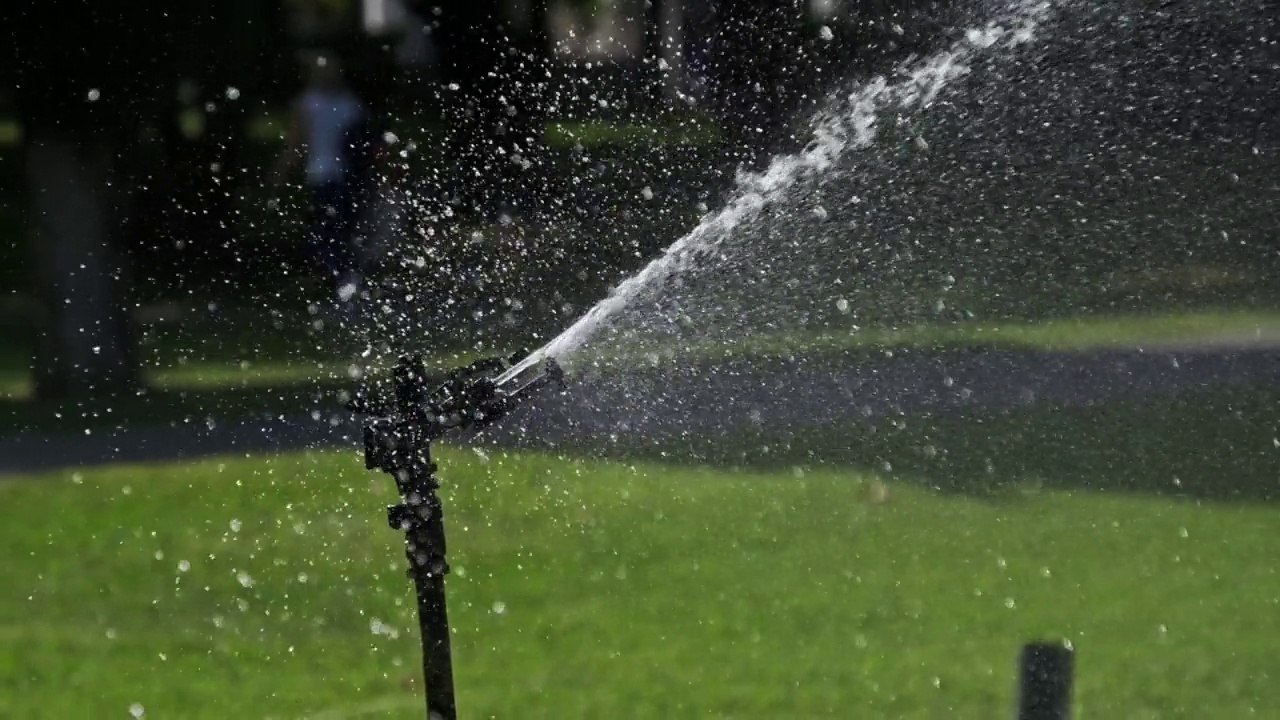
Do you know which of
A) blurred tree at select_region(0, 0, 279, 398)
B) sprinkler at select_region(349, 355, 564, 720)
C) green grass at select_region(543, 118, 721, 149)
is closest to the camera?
sprinkler at select_region(349, 355, 564, 720)

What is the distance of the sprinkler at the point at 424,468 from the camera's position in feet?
7.21

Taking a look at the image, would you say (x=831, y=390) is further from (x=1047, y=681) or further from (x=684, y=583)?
(x=1047, y=681)

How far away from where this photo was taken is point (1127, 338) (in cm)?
446

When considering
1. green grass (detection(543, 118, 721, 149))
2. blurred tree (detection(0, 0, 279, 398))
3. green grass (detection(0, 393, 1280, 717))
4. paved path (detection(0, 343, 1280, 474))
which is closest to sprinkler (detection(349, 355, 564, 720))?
green grass (detection(0, 393, 1280, 717))

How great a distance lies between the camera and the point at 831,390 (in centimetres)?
427

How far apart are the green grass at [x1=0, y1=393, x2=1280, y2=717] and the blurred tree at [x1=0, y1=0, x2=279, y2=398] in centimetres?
118

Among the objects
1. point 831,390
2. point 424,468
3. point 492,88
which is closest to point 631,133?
point 492,88

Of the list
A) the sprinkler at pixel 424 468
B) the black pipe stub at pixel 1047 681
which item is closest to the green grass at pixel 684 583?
the black pipe stub at pixel 1047 681

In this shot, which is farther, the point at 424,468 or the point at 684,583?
the point at 684,583

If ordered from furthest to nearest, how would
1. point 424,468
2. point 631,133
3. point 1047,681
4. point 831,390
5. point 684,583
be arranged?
1. point 631,133
2. point 831,390
3. point 684,583
4. point 1047,681
5. point 424,468

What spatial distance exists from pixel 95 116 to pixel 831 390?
11.4ft

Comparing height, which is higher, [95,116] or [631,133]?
[95,116]

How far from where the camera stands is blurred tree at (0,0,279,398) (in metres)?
5.38

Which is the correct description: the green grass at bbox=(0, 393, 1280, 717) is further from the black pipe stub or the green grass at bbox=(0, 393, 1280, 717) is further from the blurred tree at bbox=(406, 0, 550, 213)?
the blurred tree at bbox=(406, 0, 550, 213)
